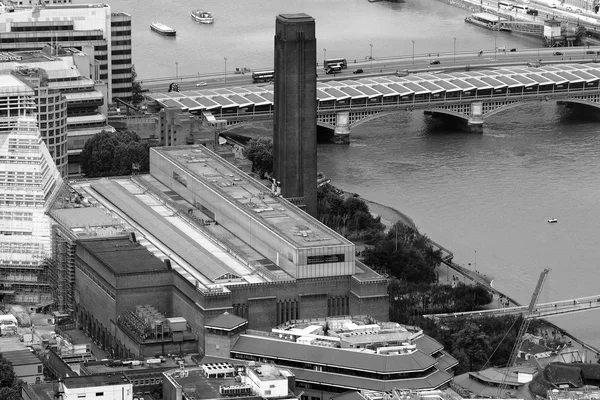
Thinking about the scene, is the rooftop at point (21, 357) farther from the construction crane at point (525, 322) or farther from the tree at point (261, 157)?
the tree at point (261, 157)

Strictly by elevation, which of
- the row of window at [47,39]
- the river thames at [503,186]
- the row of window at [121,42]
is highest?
the row of window at [47,39]

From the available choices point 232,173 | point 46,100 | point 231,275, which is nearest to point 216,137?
point 46,100

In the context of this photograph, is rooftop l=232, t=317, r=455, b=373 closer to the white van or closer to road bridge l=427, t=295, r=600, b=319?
road bridge l=427, t=295, r=600, b=319

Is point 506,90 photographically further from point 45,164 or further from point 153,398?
point 153,398

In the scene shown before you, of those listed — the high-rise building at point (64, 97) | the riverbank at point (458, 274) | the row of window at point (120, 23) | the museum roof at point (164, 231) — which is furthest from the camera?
the row of window at point (120, 23)

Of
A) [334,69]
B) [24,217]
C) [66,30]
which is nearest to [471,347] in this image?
[24,217]

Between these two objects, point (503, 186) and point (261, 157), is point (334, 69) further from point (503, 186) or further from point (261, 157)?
point (503, 186)

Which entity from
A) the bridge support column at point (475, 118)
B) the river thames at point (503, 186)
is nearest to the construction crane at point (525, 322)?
the river thames at point (503, 186)
